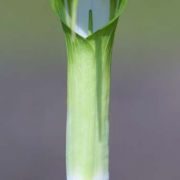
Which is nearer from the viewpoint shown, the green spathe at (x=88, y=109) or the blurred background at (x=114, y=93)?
the green spathe at (x=88, y=109)

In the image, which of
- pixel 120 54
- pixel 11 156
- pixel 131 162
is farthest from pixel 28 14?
pixel 131 162

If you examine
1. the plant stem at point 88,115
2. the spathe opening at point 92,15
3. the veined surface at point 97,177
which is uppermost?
the spathe opening at point 92,15

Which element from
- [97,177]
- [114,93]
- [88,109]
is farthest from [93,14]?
[114,93]

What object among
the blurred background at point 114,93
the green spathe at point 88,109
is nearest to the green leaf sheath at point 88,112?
the green spathe at point 88,109

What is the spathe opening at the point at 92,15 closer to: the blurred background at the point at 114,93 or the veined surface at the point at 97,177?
the veined surface at the point at 97,177

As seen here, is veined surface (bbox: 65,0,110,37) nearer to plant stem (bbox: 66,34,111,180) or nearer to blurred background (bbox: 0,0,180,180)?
plant stem (bbox: 66,34,111,180)

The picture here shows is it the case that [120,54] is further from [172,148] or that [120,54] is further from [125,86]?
[172,148]
